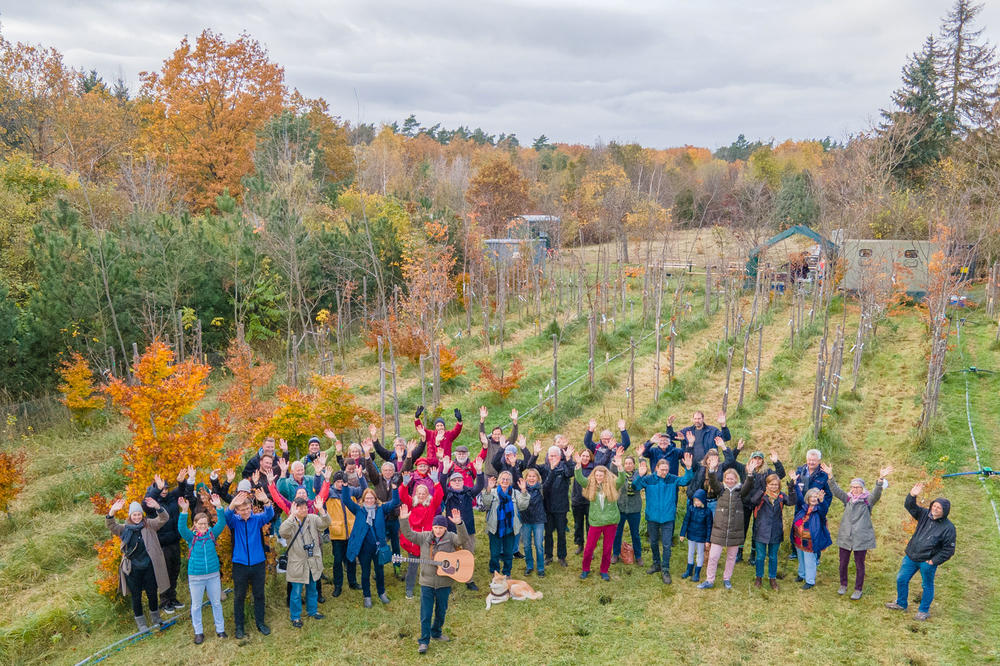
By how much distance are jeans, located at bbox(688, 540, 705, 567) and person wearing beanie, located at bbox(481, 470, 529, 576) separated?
204cm

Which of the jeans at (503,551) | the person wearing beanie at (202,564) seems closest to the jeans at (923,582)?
the jeans at (503,551)

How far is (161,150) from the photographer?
30.1 metres

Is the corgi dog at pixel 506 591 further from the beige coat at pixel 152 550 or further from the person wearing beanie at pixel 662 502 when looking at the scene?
the beige coat at pixel 152 550

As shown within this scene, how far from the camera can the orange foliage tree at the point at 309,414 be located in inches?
421

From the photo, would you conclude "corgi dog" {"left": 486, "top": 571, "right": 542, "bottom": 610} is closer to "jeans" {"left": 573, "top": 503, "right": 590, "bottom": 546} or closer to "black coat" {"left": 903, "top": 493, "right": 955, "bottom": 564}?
"jeans" {"left": 573, "top": 503, "right": 590, "bottom": 546}

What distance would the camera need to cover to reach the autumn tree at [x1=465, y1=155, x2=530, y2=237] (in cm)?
3497

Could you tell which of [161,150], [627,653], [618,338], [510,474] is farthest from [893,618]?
[161,150]

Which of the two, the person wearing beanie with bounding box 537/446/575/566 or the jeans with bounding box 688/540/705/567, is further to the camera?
the person wearing beanie with bounding box 537/446/575/566

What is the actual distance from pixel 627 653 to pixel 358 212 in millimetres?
23016

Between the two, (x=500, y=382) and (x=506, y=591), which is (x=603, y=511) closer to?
(x=506, y=591)

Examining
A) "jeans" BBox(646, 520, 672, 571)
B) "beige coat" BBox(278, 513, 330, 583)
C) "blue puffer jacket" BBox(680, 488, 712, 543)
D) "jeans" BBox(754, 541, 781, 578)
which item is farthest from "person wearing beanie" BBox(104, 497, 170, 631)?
"jeans" BBox(754, 541, 781, 578)

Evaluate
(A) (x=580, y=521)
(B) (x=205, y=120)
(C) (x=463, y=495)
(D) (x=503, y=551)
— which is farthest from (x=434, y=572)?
(B) (x=205, y=120)

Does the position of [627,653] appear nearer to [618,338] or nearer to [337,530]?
[337,530]

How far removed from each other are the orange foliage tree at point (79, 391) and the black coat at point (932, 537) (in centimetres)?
1444
